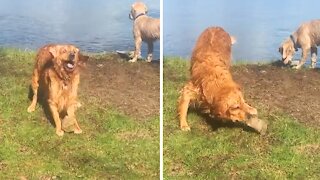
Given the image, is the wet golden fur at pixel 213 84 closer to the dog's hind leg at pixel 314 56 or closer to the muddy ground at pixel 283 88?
the muddy ground at pixel 283 88

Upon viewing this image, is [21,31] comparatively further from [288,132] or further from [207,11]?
[288,132]

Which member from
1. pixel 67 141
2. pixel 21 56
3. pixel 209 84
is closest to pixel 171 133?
pixel 209 84

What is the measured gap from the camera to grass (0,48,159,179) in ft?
11.2

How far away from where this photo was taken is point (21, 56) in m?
3.50

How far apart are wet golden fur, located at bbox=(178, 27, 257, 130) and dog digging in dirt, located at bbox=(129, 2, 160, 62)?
0.76 ft

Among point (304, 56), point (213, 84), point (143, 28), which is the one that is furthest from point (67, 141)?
point (304, 56)

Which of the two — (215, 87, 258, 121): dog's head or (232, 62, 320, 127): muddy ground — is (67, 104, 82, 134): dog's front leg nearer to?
(215, 87, 258, 121): dog's head

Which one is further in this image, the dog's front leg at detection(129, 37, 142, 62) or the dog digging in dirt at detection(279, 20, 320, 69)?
the dog's front leg at detection(129, 37, 142, 62)

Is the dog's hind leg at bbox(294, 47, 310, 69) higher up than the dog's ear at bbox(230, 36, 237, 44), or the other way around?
the dog's ear at bbox(230, 36, 237, 44)

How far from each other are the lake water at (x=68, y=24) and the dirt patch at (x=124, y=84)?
0.07 metres

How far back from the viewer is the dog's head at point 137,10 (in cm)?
342

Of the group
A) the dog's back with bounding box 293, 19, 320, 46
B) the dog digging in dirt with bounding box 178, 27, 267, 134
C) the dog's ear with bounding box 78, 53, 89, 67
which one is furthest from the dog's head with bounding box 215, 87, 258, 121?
the dog's ear with bounding box 78, 53, 89, 67

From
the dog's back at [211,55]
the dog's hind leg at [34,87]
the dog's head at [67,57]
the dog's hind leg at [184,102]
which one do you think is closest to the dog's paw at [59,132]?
the dog's hind leg at [34,87]

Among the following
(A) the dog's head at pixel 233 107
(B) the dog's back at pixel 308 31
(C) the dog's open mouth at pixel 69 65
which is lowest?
(A) the dog's head at pixel 233 107
